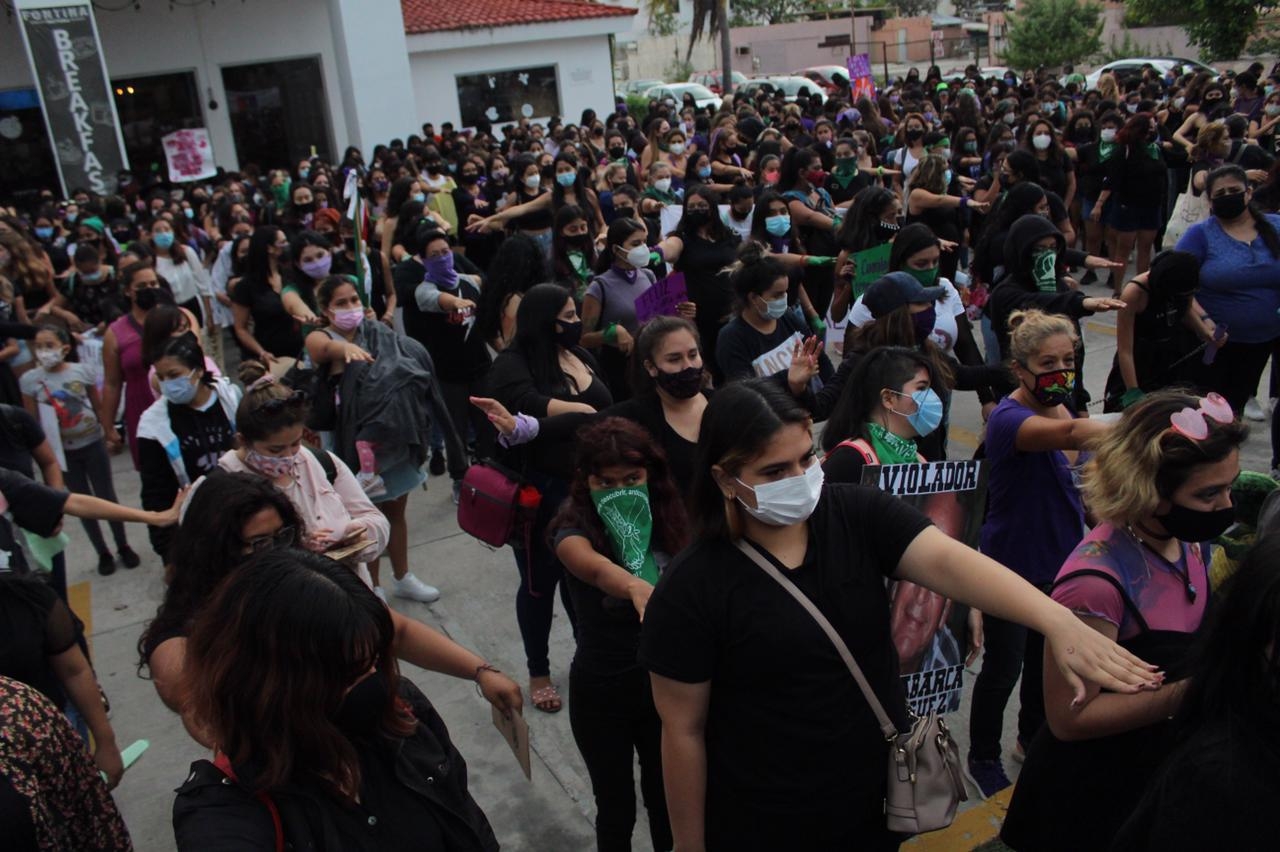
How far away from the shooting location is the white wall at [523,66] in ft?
82.2

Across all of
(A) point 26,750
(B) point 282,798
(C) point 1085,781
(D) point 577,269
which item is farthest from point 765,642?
(D) point 577,269

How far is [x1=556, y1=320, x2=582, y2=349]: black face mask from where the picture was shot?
4.79 meters

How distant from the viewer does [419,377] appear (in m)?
5.50

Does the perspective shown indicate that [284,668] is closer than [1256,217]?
Yes

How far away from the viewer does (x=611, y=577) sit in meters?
3.14

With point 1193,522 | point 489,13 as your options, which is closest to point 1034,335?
point 1193,522

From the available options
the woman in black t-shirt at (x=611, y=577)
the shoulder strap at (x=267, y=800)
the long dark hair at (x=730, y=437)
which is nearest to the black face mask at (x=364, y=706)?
the shoulder strap at (x=267, y=800)

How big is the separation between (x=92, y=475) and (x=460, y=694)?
2.94 meters

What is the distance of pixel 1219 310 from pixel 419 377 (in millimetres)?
4412

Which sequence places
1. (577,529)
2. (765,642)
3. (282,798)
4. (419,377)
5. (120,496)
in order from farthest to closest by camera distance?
(120,496) < (419,377) < (577,529) < (765,642) < (282,798)

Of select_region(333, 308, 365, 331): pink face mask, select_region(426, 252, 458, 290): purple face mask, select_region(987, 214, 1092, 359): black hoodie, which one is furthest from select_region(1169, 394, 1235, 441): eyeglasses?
select_region(426, 252, 458, 290): purple face mask

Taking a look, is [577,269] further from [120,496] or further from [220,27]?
[220,27]

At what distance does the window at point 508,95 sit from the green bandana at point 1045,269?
21.5m

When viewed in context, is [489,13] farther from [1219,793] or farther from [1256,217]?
[1219,793]
